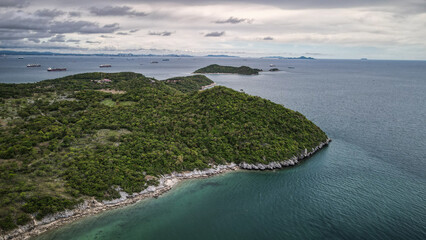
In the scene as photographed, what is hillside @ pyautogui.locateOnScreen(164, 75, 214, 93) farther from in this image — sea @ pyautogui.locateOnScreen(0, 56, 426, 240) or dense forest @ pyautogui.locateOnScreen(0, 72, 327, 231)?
sea @ pyautogui.locateOnScreen(0, 56, 426, 240)

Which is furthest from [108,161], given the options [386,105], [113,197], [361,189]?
[386,105]

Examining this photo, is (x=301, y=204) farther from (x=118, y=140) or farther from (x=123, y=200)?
(x=118, y=140)

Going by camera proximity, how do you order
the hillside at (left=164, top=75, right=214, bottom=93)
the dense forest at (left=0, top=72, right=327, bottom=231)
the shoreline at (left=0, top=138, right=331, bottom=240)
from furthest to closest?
1. the hillside at (left=164, top=75, right=214, bottom=93)
2. the dense forest at (left=0, top=72, right=327, bottom=231)
3. the shoreline at (left=0, top=138, right=331, bottom=240)

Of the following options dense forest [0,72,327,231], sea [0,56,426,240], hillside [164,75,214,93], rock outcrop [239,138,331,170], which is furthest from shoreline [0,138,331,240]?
hillside [164,75,214,93]

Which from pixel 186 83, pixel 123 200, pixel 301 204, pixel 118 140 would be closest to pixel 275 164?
pixel 301 204

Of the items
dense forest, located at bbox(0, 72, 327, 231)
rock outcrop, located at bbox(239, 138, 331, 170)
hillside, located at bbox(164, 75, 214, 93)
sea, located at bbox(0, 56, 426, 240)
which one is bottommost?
sea, located at bbox(0, 56, 426, 240)

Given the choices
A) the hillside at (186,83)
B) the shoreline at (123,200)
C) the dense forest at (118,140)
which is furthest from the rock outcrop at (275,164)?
the hillside at (186,83)

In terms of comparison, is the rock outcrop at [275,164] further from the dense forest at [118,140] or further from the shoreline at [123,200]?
the dense forest at [118,140]

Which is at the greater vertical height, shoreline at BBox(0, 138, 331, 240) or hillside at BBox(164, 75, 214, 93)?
hillside at BBox(164, 75, 214, 93)
